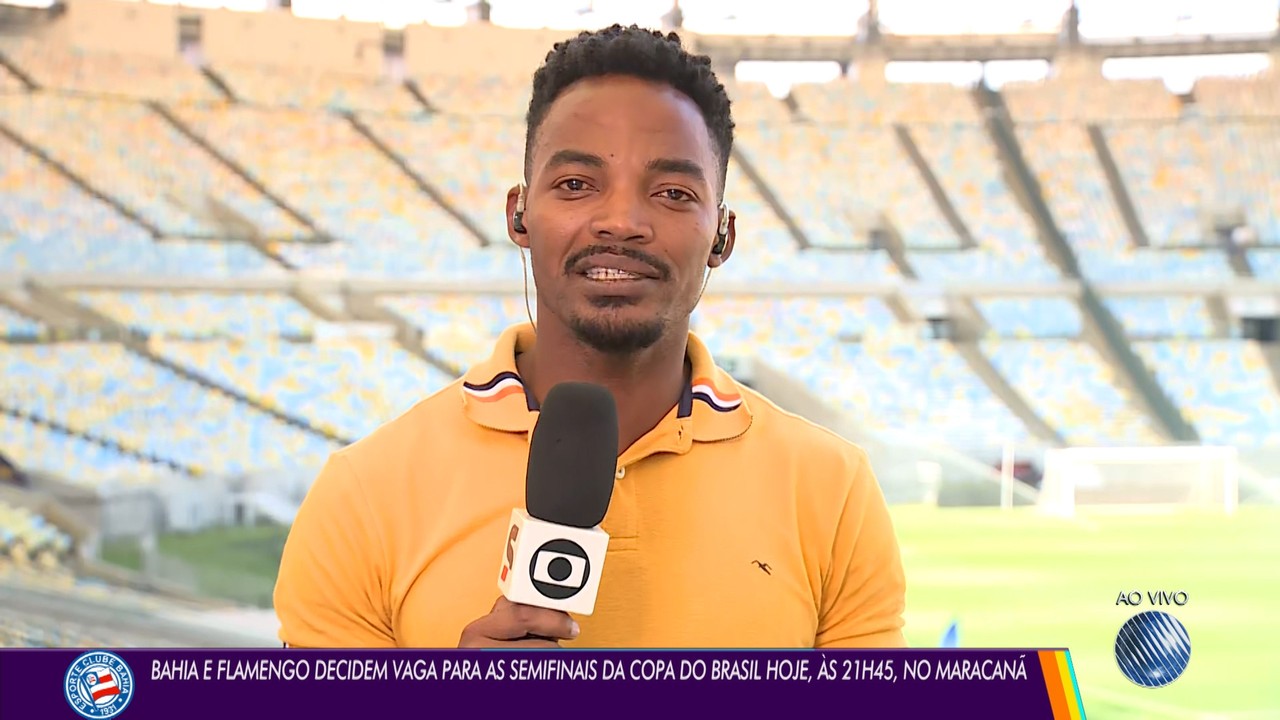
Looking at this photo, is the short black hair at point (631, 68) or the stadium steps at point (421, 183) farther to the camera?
the stadium steps at point (421, 183)

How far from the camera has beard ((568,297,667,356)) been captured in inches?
33.5

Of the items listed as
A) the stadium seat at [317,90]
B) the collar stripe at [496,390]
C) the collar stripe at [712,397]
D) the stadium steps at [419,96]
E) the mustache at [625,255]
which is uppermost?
the stadium steps at [419,96]

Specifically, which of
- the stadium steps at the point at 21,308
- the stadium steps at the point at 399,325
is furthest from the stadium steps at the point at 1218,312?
the stadium steps at the point at 21,308

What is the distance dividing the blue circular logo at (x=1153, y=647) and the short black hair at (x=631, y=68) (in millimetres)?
1871

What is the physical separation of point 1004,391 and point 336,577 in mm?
6706

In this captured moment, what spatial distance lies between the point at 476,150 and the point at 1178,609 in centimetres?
490

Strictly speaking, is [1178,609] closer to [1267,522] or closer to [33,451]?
[1267,522]

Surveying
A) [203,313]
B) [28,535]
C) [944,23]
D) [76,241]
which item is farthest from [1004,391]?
[76,241]

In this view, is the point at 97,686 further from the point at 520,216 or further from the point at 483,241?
the point at 483,241

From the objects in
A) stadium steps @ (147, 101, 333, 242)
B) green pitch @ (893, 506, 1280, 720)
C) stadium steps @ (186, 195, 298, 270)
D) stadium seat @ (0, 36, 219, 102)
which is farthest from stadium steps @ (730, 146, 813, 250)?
stadium seat @ (0, 36, 219, 102)

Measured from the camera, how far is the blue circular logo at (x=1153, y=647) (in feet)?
7.94

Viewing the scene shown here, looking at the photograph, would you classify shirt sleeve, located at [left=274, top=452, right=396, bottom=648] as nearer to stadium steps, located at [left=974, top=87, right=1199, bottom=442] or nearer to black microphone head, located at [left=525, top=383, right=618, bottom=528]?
black microphone head, located at [left=525, top=383, right=618, bottom=528]

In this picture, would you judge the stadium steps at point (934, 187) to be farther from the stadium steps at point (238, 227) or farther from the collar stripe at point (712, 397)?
the collar stripe at point (712, 397)

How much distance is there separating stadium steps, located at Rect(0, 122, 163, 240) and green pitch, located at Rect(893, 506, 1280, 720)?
4.61m
